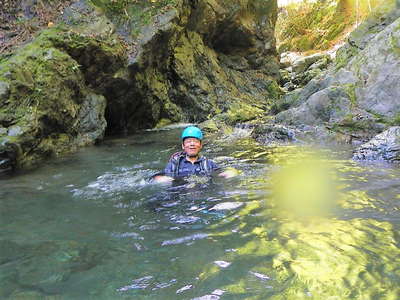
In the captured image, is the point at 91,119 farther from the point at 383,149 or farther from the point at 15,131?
the point at 383,149

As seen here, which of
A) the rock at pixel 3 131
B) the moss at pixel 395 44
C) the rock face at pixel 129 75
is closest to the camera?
the rock at pixel 3 131

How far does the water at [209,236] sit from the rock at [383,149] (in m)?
0.48

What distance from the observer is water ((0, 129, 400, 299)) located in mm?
2766

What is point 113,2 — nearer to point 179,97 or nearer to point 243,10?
point 179,97

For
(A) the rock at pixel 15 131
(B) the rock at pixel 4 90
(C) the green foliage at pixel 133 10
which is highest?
(C) the green foliage at pixel 133 10

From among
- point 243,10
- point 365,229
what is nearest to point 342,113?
point 365,229

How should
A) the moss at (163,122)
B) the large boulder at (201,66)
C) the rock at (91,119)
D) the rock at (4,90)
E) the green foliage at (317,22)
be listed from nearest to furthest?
1. the rock at (4,90)
2. the rock at (91,119)
3. the large boulder at (201,66)
4. the moss at (163,122)
5. the green foliage at (317,22)

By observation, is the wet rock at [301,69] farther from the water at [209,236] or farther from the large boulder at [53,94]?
the water at [209,236]

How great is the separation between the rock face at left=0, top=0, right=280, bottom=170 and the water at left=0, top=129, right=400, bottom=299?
8.25 feet

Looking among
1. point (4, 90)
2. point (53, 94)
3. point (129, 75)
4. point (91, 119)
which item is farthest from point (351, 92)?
point (4, 90)

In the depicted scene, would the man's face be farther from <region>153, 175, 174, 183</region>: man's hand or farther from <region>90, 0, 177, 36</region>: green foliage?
<region>90, 0, 177, 36</region>: green foliage

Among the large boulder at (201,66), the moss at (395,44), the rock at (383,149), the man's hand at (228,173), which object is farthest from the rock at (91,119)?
the moss at (395,44)

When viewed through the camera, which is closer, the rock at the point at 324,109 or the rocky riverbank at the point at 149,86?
the rocky riverbank at the point at 149,86

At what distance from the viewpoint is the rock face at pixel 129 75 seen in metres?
9.02
